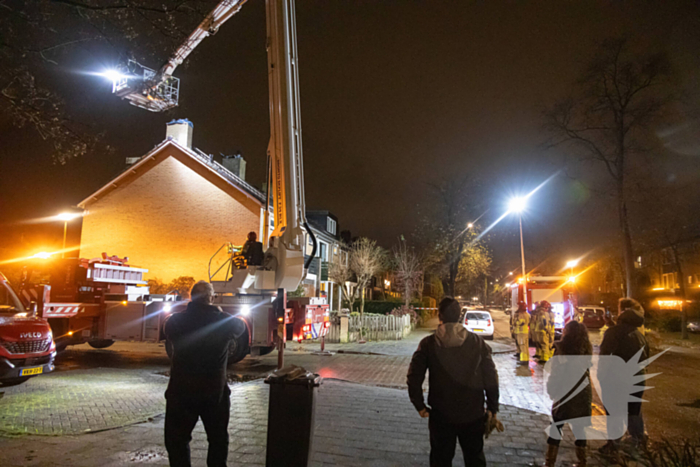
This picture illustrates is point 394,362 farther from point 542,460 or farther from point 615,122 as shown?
point 615,122

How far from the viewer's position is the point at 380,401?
7492mm

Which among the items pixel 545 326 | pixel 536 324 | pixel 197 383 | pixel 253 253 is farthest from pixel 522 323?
pixel 197 383

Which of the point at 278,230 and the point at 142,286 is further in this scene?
the point at 142,286

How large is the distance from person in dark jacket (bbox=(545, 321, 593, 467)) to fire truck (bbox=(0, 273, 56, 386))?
815 centimetres

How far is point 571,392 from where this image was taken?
4.73 meters

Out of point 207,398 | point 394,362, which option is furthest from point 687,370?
point 207,398

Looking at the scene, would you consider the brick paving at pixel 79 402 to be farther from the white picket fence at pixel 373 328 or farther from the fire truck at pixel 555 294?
the fire truck at pixel 555 294

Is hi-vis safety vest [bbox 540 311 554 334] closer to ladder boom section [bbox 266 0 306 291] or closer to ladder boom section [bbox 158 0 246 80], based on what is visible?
ladder boom section [bbox 266 0 306 291]

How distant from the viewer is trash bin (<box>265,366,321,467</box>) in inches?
155

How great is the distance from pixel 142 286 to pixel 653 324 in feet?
88.7

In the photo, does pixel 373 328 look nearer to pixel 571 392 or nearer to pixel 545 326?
pixel 545 326
